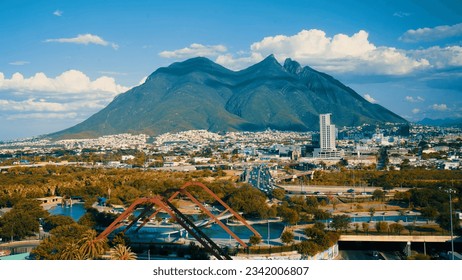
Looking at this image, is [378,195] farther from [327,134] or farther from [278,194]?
[327,134]

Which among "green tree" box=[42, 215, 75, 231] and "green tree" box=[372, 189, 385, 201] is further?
"green tree" box=[372, 189, 385, 201]

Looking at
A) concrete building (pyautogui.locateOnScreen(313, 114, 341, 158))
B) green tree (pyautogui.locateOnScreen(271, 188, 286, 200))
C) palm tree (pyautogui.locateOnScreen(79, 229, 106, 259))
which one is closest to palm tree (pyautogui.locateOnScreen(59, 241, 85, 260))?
palm tree (pyautogui.locateOnScreen(79, 229, 106, 259))

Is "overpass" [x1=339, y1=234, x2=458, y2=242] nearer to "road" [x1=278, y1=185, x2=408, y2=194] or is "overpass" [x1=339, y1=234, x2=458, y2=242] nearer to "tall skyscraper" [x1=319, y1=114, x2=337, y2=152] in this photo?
"road" [x1=278, y1=185, x2=408, y2=194]

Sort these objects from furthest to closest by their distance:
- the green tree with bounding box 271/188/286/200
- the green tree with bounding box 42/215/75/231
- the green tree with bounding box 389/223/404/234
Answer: the green tree with bounding box 271/188/286/200
the green tree with bounding box 42/215/75/231
the green tree with bounding box 389/223/404/234

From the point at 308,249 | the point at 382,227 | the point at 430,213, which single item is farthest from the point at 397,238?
the point at 308,249

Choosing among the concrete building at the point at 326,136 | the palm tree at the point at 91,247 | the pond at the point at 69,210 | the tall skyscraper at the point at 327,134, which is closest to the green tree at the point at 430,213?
the palm tree at the point at 91,247
